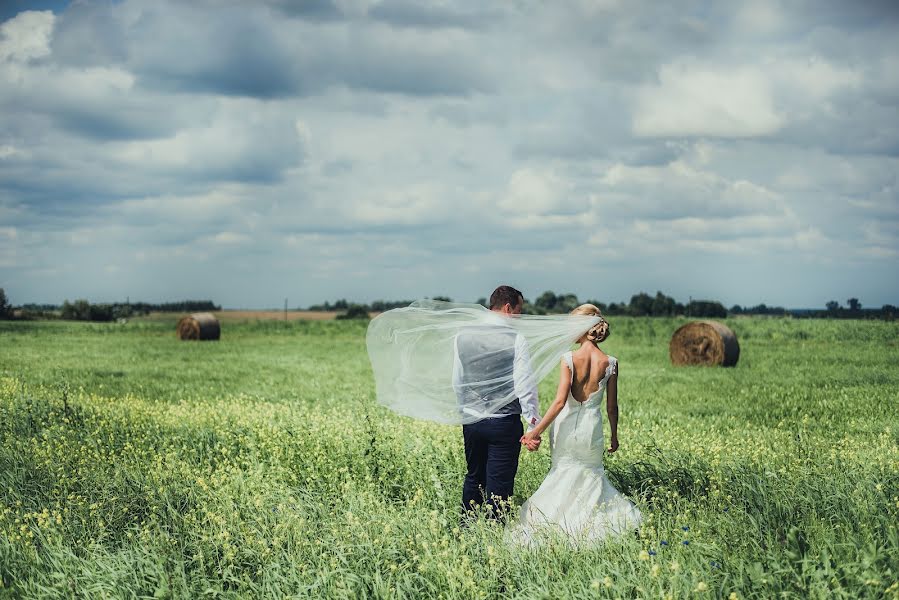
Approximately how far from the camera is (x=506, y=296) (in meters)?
7.20

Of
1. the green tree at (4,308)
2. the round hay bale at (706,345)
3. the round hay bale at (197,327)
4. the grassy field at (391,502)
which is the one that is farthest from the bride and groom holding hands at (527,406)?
the green tree at (4,308)

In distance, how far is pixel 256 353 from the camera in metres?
32.2

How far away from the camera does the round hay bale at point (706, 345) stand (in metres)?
24.6

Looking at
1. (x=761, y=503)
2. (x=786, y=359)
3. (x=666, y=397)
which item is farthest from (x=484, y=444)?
(x=786, y=359)

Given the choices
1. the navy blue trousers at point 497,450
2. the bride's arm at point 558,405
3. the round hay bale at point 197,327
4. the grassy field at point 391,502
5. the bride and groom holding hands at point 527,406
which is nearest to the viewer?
the grassy field at point 391,502

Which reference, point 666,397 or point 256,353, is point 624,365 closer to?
point 666,397

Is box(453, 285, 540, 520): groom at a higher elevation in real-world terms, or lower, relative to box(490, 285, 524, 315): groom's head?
lower

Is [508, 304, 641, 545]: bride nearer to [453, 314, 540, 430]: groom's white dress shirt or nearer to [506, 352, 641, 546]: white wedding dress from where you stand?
[506, 352, 641, 546]: white wedding dress

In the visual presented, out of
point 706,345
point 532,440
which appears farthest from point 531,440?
point 706,345

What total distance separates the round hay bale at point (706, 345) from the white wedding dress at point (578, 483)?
1875cm

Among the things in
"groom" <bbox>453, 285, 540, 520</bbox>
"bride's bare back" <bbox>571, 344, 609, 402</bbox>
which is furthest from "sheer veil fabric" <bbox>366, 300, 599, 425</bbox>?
"bride's bare back" <bbox>571, 344, 609, 402</bbox>

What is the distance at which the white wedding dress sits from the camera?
7.15 m

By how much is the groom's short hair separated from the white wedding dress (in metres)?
0.74

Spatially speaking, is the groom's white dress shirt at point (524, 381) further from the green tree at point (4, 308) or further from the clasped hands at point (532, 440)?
the green tree at point (4, 308)
